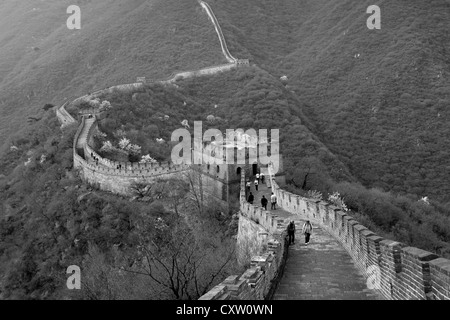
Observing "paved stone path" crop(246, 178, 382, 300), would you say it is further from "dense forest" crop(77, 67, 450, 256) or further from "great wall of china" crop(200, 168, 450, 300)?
"dense forest" crop(77, 67, 450, 256)

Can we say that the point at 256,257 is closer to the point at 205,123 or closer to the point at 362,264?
the point at 362,264

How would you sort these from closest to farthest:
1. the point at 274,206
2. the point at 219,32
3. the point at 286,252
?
the point at 286,252, the point at 274,206, the point at 219,32

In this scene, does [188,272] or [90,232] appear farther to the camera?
[90,232]

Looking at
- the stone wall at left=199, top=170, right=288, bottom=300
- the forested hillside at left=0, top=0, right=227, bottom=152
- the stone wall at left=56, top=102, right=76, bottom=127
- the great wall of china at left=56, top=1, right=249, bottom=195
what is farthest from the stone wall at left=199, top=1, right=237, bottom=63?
the stone wall at left=199, top=170, right=288, bottom=300

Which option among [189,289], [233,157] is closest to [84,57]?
[233,157]

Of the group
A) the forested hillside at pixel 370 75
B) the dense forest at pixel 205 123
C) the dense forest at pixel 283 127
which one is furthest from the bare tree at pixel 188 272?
the forested hillside at pixel 370 75

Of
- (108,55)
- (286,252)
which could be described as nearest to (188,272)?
(286,252)
